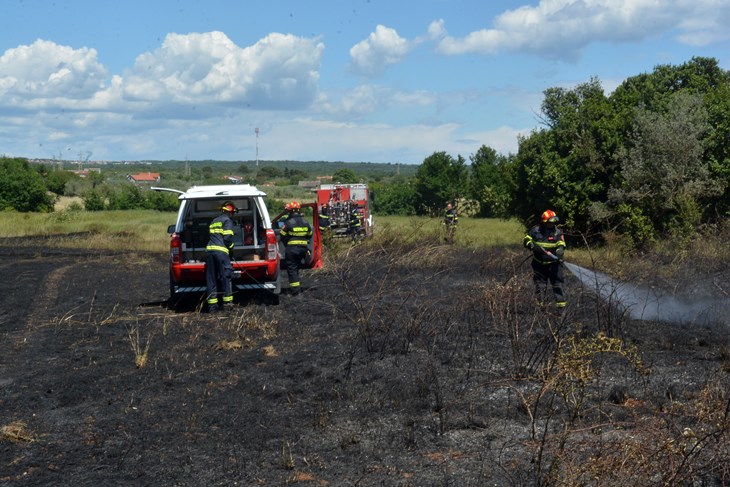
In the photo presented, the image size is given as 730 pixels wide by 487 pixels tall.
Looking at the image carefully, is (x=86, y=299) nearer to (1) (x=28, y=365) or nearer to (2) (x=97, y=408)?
(1) (x=28, y=365)

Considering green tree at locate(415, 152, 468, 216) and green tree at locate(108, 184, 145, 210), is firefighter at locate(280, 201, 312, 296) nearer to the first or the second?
green tree at locate(415, 152, 468, 216)

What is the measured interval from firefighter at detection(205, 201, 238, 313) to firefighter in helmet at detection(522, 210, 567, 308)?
4444 mm

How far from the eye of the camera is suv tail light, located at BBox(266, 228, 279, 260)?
13.3m

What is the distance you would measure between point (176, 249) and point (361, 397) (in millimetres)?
5921

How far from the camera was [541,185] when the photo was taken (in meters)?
27.8

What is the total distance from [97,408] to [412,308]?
5.99m

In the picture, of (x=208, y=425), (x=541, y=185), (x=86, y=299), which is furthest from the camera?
(x=541, y=185)

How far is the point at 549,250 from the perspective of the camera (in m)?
12.0

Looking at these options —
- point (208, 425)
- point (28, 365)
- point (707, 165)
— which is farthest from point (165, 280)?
point (707, 165)

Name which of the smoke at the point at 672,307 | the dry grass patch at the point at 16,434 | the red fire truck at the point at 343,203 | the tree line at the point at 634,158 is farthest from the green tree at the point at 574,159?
the dry grass patch at the point at 16,434

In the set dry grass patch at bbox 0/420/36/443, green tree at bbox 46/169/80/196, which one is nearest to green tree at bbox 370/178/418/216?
green tree at bbox 46/169/80/196

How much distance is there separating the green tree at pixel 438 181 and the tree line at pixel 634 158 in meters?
27.2

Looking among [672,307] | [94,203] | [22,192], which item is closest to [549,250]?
[672,307]

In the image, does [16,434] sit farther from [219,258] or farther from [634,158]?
[634,158]
